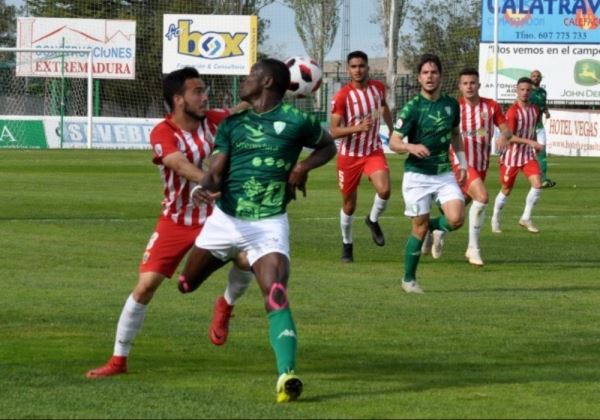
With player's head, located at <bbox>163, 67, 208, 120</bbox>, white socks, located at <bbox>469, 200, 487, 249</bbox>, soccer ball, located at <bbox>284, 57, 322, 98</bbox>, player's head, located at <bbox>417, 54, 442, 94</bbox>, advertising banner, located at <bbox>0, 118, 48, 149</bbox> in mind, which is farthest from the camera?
advertising banner, located at <bbox>0, 118, 48, 149</bbox>

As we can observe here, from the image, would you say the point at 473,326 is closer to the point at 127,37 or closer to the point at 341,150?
the point at 341,150

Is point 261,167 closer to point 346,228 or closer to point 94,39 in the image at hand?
point 346,228

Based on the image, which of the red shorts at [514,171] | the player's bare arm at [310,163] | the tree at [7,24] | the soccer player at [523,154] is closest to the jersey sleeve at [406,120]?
the player's bare arm at [310,163]

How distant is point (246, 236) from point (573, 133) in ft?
148

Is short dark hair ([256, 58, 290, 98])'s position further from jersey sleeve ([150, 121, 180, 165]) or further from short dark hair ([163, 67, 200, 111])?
jersey sleeve ([150, 121, 180, 165])

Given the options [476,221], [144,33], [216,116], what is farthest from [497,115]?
[144,33]

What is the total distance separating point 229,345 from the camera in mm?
10844

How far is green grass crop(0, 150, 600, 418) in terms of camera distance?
8.62 m

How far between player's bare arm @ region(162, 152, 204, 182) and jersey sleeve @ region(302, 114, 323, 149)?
742 millimetres

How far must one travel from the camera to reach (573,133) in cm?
5300

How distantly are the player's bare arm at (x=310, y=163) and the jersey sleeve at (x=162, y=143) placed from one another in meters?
1.06

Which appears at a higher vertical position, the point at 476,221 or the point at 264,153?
the point at 264,153

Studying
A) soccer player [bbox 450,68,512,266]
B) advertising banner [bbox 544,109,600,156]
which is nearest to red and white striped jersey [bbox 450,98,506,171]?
soccer player [bbox 450,68,512,266]

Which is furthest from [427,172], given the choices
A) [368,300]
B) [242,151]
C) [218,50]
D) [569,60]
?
[569,60]
